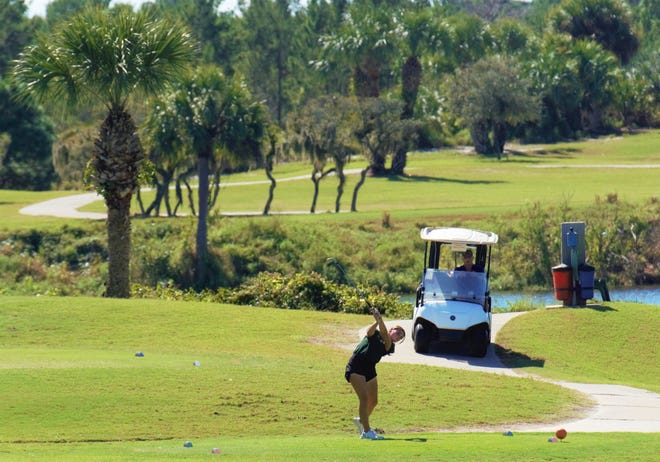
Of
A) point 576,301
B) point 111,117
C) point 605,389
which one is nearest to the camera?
point 605,389

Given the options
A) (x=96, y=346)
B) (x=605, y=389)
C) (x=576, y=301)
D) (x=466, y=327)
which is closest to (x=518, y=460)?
(x=605, y=389)

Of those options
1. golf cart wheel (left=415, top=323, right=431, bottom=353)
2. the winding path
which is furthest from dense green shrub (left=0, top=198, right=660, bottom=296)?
golf cart wheel (left=415, top=323, right=431, bottom=353)

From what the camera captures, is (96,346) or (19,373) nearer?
(19,373)

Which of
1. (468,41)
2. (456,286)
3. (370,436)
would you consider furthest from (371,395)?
(468,41)

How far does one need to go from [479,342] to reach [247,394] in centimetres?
713

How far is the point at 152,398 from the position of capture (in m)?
17.9

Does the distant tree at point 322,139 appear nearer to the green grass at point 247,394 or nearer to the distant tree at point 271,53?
the green grass at point 247,394

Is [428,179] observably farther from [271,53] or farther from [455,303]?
[455,303]

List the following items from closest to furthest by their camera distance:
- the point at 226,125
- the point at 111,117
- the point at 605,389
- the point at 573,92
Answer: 1. the point at 605,389
2. the point at 111,117
3. the point at 226,125
4. the point at 573,92

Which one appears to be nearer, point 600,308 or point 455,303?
point 455,303

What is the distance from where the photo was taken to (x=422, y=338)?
24.6 metres

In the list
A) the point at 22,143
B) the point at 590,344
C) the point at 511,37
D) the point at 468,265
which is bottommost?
the point at 590,344

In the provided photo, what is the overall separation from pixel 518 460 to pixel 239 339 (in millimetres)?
12391

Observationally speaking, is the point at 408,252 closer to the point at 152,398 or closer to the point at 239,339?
the point at 239,339
